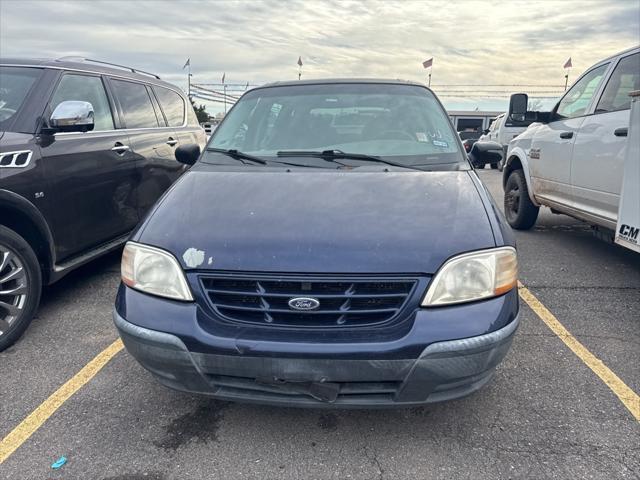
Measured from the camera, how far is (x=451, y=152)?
10.2 ft

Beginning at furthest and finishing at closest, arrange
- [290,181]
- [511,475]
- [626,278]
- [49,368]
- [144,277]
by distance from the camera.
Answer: [626,278], [49,368], [290,181], [144,277], [511,475]

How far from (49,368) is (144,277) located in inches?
50.3

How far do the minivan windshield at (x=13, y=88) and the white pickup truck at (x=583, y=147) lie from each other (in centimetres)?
443

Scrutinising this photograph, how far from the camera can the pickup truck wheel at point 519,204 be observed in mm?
6039

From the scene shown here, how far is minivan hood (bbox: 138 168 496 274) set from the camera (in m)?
2.07

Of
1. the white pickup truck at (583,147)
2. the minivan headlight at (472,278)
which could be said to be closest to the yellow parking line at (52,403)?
the minivan headlight at (472,278)

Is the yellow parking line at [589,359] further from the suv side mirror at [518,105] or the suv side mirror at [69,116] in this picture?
the suv side mirror at [69,116]

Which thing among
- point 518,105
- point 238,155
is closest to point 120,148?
point 238,155

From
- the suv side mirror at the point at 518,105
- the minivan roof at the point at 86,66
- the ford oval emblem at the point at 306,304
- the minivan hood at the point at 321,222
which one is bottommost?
the ford oval emblem at the point at 306,304

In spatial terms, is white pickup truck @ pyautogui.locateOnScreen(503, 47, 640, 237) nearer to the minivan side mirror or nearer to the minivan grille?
the minivan grille

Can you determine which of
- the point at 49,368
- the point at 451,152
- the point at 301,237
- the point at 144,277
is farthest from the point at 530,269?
the point at 49,368

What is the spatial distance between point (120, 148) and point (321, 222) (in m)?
2.82

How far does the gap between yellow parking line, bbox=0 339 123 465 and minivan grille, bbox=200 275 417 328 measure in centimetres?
122

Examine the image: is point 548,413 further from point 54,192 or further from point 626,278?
point 54,192
